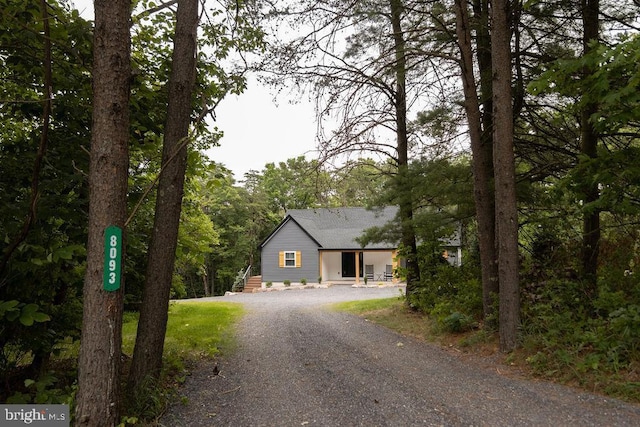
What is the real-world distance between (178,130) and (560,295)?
602 cm

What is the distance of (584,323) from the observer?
16.7 feet

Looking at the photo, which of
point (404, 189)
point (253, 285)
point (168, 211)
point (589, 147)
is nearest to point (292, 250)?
point (253, 285)

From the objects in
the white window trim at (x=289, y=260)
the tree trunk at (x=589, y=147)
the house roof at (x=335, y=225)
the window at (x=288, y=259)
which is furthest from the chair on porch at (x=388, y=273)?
the tree trunk at (x=589, y=147)

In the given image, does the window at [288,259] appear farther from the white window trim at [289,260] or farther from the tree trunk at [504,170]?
the tree trunk at [504,170]

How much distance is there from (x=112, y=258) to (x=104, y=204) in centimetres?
46

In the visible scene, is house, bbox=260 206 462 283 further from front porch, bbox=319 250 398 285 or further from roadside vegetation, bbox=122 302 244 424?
roadside vegetation, bbox=122 302 244 424

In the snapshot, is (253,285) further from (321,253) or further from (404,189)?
(404,189)

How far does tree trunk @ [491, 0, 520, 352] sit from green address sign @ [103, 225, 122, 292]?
508 cm

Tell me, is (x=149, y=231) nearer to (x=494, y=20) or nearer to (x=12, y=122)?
(x=12, y=122)

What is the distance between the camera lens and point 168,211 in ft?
14.0

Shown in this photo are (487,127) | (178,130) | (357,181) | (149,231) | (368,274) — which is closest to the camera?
(178,130)

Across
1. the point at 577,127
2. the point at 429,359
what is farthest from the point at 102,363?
the point at 577,127

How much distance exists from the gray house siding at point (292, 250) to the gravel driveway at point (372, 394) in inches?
734

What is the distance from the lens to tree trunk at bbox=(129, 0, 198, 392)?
13.5 feet
